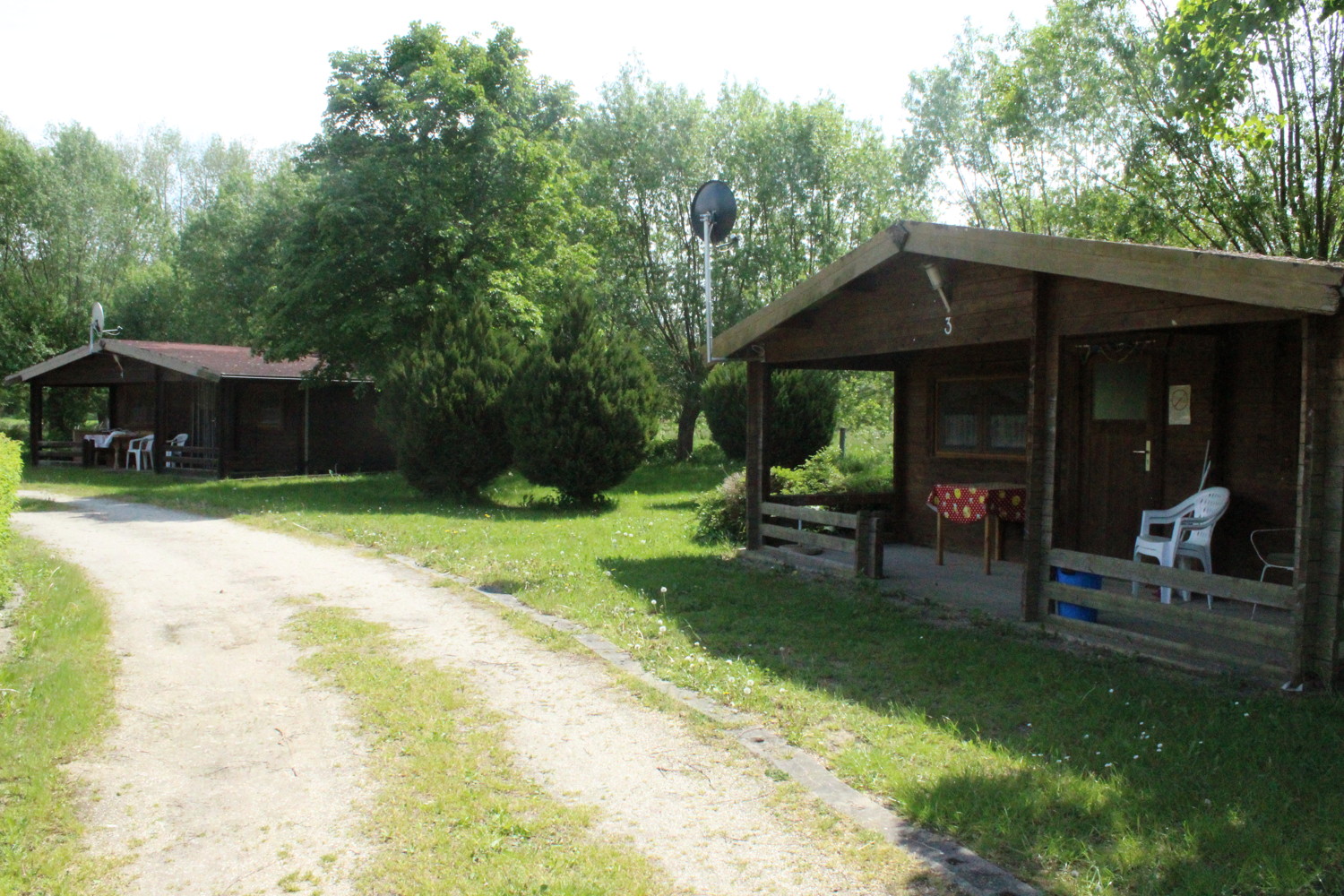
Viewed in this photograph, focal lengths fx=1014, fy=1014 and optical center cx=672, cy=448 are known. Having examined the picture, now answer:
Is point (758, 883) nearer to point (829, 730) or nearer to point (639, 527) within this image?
point (829, 730)

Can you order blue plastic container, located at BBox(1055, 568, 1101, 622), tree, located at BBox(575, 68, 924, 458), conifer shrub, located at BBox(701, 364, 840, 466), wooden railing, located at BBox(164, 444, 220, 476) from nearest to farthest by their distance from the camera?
1. blue plastic container, located at BBox(1055, 568, 1101, 622)
2. conifer shrub, located at BBox(701, 364, 840, 466)
3. wooden railing, located at BBox(164, 444, 220, 476)
4. tree, located at BBox(575, 68, 924, 458)

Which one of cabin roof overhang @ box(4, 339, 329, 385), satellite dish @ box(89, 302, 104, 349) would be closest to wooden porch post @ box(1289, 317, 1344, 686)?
cabin roof overhang @ box(4, 339, 329, 385)

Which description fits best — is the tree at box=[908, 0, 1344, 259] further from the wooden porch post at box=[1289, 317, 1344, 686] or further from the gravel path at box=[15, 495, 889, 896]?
the gravel path at box=[15, 495, 889, 896]

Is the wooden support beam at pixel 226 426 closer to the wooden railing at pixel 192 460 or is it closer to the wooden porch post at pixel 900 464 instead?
the wooden railing at pixel 192 460

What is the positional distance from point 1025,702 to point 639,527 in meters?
8.22

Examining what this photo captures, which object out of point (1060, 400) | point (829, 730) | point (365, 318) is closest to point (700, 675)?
point (829, 730)

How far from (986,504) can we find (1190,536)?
78.2 inches

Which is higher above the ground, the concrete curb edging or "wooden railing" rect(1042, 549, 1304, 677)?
"wooden railing" rect(1042, 549, 1304, 677)

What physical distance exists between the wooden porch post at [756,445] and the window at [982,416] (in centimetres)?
208

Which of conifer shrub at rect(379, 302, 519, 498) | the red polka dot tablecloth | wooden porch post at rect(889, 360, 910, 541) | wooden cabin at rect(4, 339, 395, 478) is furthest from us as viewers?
wooden cabin at rect(4, 339, 395, 478)

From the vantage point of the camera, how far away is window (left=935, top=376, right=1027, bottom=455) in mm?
10094

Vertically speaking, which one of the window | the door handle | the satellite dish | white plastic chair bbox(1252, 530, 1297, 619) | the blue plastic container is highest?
the satellite dish

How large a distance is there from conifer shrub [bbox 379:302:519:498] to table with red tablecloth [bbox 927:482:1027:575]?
8.74 meters

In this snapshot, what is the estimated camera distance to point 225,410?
21.5m
